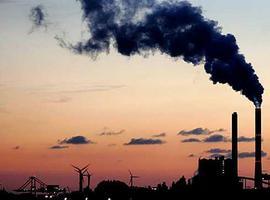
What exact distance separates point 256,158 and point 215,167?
18.0m

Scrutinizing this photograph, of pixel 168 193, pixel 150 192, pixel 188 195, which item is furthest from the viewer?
pixel 150 192

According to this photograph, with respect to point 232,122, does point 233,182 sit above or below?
below

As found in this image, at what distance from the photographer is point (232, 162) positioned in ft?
532

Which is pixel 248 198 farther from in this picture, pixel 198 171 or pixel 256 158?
pixel 198 171

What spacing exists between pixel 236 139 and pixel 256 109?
10.3 m

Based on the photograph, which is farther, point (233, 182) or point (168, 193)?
point (168, 193)

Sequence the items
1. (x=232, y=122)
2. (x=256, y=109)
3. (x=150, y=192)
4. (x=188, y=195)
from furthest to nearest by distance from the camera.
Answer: (x=150, y=192), (x=188, y=195), (x=232, y=122), (x=256, y=109)

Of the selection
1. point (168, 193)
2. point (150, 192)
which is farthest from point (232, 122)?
point (150, 192)

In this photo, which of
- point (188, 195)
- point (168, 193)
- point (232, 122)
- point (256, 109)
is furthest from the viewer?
point (168, 193)

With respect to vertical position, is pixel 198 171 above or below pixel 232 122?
below

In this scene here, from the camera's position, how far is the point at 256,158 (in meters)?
153

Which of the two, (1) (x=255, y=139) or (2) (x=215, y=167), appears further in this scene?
(2) (x=215, y=167)

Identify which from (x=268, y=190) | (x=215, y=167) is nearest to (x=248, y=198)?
(x=268, y=190)

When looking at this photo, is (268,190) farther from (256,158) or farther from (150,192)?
(150,192)
